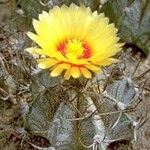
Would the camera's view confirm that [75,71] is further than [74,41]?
No

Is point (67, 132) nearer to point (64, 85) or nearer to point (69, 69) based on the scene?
point (64, 85)

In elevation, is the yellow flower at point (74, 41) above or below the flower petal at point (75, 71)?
above

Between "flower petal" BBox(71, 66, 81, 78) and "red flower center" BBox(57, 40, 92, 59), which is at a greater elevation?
"red flower center" BBox(57, 40, 92, 59)

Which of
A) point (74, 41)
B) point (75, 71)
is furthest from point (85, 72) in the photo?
point (74, 41)

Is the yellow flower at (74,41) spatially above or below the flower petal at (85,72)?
above

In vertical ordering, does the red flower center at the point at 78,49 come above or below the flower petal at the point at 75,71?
above

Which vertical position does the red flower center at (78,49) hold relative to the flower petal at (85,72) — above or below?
above

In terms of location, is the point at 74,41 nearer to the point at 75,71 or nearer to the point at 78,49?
the point at 78,49

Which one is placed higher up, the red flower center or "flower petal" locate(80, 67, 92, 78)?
the red flower center
